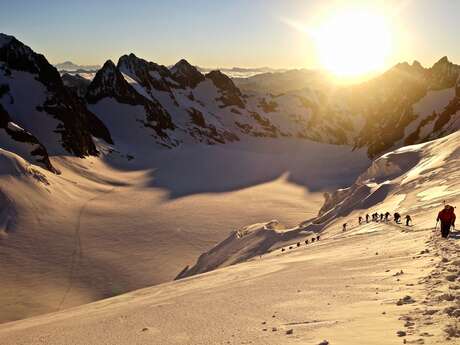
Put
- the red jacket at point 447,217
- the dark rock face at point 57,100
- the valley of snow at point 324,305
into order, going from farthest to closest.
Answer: the dark rock face at point 57,100, the red jacket at point 447,217, the valley of snow at point 324,305

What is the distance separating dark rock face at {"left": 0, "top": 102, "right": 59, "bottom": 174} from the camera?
82500mm

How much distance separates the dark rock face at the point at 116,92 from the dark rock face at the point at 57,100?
1174 inches

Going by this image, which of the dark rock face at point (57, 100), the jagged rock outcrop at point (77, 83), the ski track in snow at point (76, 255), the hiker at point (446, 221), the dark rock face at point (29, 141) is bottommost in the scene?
the hiker at point (446, 221)

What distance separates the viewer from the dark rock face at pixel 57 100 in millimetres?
105500

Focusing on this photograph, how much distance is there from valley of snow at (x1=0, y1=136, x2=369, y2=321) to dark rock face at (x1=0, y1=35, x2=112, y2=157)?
18.7ft

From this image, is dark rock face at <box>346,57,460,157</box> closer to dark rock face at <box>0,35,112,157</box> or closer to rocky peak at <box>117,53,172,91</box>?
rocky peak at <box>117,53,172,91</box>

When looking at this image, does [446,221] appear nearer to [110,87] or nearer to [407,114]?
[407,114]

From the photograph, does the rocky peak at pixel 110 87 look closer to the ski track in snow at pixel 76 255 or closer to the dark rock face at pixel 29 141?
the dark rock face at pixel 29 141

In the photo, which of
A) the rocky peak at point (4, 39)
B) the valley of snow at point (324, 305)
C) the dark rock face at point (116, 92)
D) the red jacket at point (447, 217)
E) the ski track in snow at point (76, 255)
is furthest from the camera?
the dark rock face at point (116, 92)

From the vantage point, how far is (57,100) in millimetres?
111812

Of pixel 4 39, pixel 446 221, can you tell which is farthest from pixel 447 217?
pixel 4 39

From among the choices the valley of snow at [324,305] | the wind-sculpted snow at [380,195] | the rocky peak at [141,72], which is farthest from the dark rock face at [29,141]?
the rocky peak at [141,72]

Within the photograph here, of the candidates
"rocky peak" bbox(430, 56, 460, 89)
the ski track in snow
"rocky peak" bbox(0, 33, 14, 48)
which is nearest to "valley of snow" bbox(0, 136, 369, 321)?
the ski track in snow

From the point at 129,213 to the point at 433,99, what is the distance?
109397 mm
